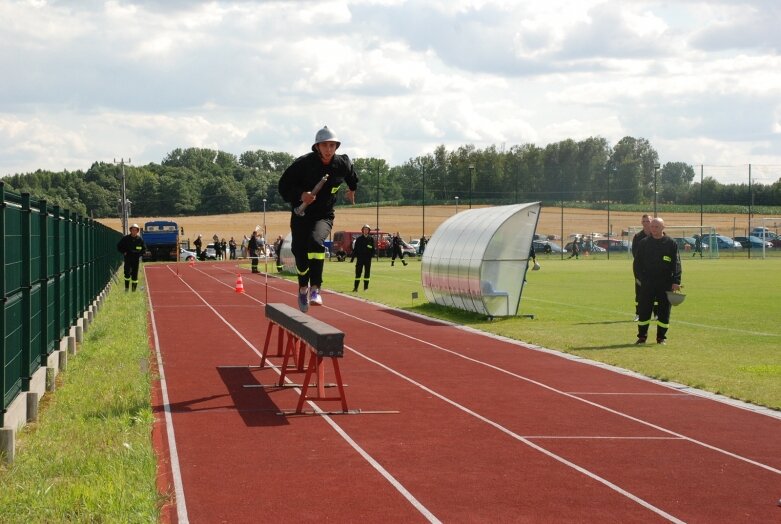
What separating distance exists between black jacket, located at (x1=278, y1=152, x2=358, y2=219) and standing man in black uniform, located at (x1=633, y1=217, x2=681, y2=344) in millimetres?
8695

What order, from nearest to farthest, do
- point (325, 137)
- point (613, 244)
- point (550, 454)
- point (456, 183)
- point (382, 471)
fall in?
point (382, 471)
point (550, 454)
point (325, 137)
point (613, 244)
point (456, 183)

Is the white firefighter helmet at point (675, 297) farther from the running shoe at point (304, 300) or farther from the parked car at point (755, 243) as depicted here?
the parked car at point (755, 243)

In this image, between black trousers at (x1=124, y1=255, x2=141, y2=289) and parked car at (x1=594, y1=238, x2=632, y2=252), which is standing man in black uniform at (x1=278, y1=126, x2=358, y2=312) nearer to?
black trousers at (x1=124, y1=255, x2=141, y2=289)

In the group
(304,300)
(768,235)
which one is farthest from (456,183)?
(304,300)

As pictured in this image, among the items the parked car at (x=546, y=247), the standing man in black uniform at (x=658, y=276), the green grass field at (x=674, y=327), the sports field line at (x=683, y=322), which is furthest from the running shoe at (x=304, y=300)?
the parked car at (x=546, y=247)

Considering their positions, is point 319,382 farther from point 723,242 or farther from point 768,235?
point 768,235

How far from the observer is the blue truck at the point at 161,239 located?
3194 inches

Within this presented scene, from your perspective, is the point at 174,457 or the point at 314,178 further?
the point at 314,178

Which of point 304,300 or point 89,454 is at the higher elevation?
point 304,300

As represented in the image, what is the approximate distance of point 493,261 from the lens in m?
24.4

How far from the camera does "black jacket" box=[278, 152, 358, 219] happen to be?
11.8m

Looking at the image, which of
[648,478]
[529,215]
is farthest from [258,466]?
[529,215]

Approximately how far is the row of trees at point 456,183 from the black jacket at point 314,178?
340 feet

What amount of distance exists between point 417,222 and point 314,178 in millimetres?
109594
